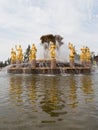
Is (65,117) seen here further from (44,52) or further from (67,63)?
(44,52)

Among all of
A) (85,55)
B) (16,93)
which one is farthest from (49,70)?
(16,93)

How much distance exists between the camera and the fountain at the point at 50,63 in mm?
39188

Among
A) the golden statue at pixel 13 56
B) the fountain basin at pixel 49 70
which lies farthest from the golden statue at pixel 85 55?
the golden statue at pixel 13 56

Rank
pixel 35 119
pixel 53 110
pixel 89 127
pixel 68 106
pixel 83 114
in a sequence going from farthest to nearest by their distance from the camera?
pixel 68 106 < pixel 53 110 < pixel 83 114 < pixel 35 119 < pixel 89 127

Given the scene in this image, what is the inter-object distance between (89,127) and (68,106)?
2.94 metres

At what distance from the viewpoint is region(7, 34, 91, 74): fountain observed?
39.2 metres

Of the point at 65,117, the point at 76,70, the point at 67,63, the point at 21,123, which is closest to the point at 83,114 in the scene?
the point at 65,117

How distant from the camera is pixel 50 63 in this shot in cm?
4297

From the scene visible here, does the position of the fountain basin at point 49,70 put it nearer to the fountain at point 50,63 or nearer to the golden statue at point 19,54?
the fountain at point 50,63

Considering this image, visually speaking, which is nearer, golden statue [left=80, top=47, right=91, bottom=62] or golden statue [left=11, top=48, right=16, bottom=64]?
golden statue [left=80, top=47, right=91, bottom=62]

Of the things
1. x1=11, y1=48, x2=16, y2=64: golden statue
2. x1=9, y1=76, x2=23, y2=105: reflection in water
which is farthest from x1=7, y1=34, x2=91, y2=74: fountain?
x1=9, y1=76, x2=23, y2=105: reflection in water

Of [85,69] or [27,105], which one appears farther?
[85,69]

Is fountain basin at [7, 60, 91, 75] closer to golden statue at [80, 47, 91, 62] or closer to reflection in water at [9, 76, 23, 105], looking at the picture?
golden statue at [80, 47, 91, 62]

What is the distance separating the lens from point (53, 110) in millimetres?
9172
